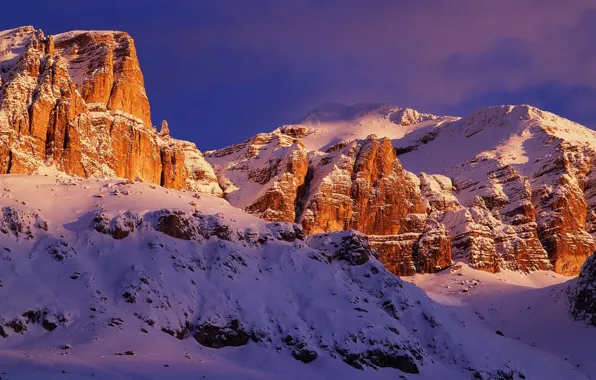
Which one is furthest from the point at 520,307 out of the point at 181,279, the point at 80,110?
the point at 80,110

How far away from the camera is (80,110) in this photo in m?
124

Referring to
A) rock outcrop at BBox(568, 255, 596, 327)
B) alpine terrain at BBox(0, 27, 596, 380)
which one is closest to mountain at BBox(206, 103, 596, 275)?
alpine terrain at BBox(0, 27, 596, 380)

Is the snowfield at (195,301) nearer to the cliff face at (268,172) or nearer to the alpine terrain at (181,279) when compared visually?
the alpine terrain at (181,279)

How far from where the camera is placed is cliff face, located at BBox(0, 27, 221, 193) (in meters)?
116

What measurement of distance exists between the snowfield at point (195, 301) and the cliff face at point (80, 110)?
747 cm

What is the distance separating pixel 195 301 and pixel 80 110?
54706 mm

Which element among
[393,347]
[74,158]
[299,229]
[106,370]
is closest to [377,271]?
[299,229]

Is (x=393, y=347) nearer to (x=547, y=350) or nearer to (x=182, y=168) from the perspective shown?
(x=547, y=350)

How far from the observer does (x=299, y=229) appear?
10188cm

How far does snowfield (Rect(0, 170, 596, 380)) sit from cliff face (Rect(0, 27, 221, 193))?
7.47 meters

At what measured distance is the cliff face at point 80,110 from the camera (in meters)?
116

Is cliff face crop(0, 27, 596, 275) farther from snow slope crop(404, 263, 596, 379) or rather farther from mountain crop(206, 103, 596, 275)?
snow slope crop(404, 263, 596, 379)

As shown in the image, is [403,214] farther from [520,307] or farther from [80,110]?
[80,110]

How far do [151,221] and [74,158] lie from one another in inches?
1300
